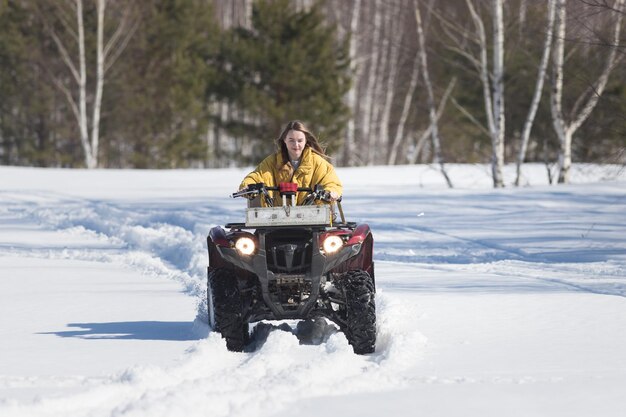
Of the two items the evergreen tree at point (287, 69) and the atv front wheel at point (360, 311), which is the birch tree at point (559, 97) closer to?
the evergreen tree at point (287, 69)

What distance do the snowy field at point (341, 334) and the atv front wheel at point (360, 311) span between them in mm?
107

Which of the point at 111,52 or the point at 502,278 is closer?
the point at 502,278

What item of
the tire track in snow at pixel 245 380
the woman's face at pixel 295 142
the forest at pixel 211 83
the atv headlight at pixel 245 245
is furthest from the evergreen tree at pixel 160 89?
the tire track in snow at pixel 245 380

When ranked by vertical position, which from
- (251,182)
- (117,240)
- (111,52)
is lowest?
(117,240)

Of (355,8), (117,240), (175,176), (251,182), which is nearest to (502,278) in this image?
(251,182)

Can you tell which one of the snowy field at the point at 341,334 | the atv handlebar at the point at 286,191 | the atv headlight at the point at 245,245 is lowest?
the snowy field at the point at 341,334

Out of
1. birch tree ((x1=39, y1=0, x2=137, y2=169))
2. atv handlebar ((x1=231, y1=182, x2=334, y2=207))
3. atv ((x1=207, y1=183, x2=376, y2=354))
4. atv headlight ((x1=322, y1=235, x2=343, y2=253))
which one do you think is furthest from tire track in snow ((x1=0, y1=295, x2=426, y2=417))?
birch tree ((x1=39, y1=0, x2=137, y2=169))

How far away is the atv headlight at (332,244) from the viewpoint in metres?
7.31

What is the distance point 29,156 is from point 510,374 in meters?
43.9

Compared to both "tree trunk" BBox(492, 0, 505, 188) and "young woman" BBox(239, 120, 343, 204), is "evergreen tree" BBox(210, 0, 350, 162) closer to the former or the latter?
"tree trunk" BBox(492, 0, 505, 188)

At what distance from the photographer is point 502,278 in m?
11.5

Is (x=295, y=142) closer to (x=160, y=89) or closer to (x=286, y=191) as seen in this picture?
(x=286, y=191)

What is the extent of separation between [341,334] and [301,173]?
1.33 m

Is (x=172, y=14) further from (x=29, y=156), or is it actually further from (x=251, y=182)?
(x=251, y=182)
